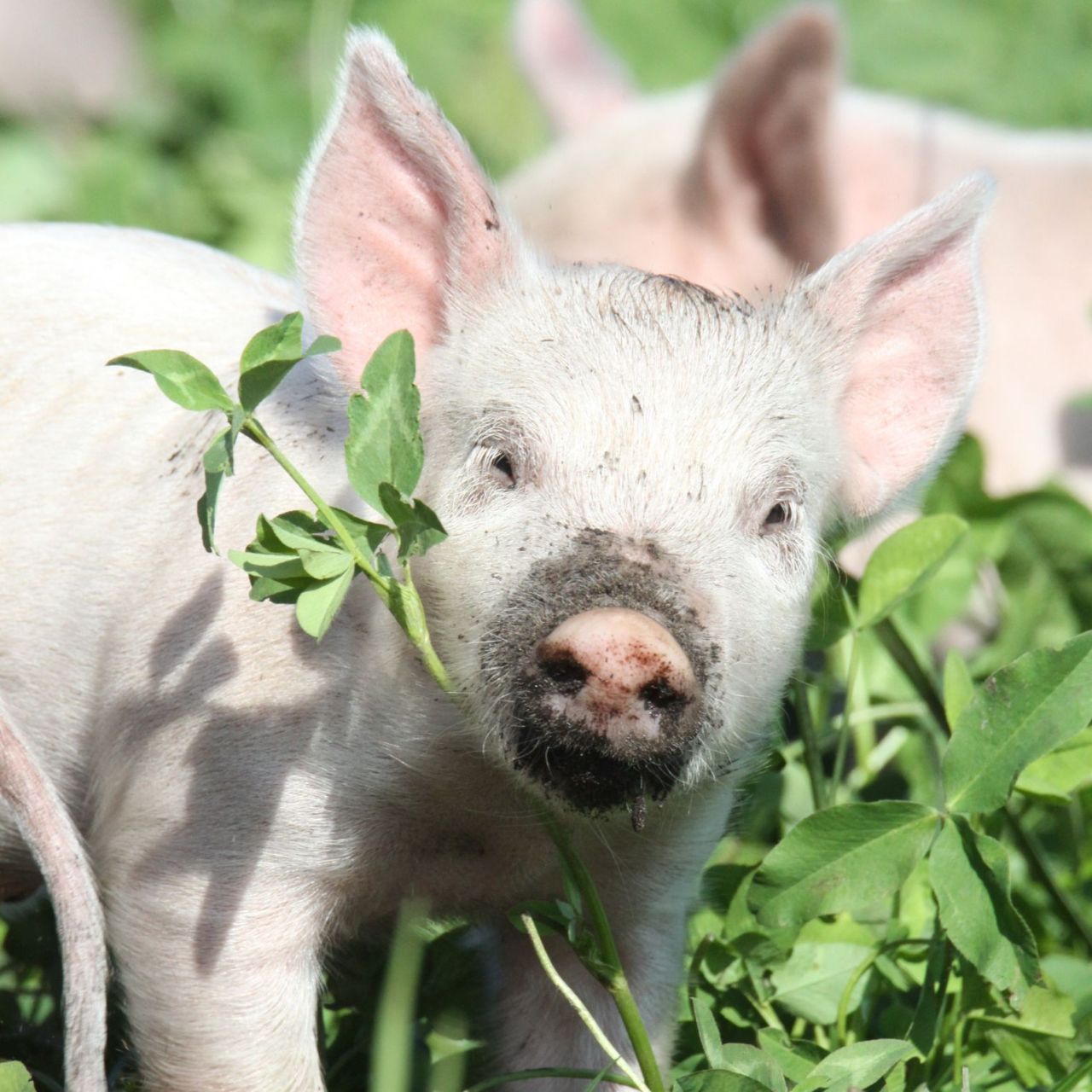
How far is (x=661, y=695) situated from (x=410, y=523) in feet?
1.01

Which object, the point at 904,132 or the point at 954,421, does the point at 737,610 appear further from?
the point at 904,132

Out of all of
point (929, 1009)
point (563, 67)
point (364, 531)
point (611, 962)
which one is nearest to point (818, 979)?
point (929, 1009)

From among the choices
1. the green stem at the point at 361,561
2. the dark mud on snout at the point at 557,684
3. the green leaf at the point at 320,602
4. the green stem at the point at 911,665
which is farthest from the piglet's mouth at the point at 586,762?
the green stem at the point at 911,665

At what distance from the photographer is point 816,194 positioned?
4.52 metres

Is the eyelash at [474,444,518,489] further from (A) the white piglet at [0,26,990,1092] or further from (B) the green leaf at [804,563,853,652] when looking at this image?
(B) the green leaf at [804,563,853,652]

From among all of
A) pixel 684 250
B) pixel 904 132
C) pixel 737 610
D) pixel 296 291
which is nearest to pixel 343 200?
pixel 296 291

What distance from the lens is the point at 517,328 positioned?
233 cm

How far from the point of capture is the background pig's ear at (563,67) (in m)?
5.62

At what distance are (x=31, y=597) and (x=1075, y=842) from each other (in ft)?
6.25

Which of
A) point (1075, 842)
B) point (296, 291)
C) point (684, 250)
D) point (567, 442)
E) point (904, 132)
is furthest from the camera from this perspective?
point (904, 132)

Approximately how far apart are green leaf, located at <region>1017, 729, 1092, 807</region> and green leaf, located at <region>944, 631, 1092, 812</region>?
42 cm

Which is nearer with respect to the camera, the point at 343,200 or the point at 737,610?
the point at 737,610

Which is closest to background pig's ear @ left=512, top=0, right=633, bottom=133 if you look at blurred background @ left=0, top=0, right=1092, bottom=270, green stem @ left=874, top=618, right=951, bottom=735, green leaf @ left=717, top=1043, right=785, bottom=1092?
blurred background @ left=0, top=0, right=1092, bottom=270

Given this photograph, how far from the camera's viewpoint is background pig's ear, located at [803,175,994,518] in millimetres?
2566
